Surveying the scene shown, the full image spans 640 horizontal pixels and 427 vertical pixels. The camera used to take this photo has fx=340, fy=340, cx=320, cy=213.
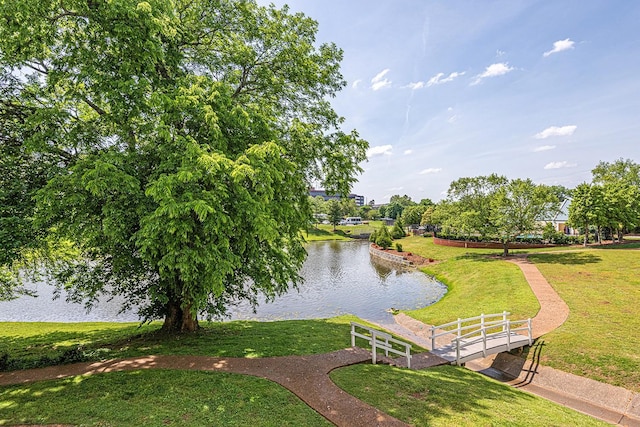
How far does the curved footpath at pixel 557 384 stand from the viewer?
9.66 metres

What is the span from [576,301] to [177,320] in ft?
65.2

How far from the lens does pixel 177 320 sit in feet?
42.5

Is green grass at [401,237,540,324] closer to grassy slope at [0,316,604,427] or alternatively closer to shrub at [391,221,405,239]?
grassy slope at [0,316,604,427]

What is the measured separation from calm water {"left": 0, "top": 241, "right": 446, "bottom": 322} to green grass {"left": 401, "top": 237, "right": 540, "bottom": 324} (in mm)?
1691

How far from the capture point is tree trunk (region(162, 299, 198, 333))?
1266 cm

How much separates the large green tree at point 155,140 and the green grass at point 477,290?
13267mm

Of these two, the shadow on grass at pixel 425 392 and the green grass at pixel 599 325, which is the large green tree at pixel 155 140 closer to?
the shadow on grass at pixel 425 392

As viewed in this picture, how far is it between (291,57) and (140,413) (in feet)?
35.4

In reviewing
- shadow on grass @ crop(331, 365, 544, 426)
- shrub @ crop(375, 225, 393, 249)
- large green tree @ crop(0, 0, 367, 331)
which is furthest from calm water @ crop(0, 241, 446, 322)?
shrub @ crop(375, 225, 393, 249)

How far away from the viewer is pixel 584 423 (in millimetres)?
8117

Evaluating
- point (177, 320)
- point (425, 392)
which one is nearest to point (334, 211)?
point (177, 320)

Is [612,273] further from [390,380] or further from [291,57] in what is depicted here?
[291,57]

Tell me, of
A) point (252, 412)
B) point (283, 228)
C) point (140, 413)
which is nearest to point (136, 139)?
point (283, 228)

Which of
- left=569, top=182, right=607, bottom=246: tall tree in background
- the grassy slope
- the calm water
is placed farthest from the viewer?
left=569, top=182, right=607, bottom=246: tall tree in background
